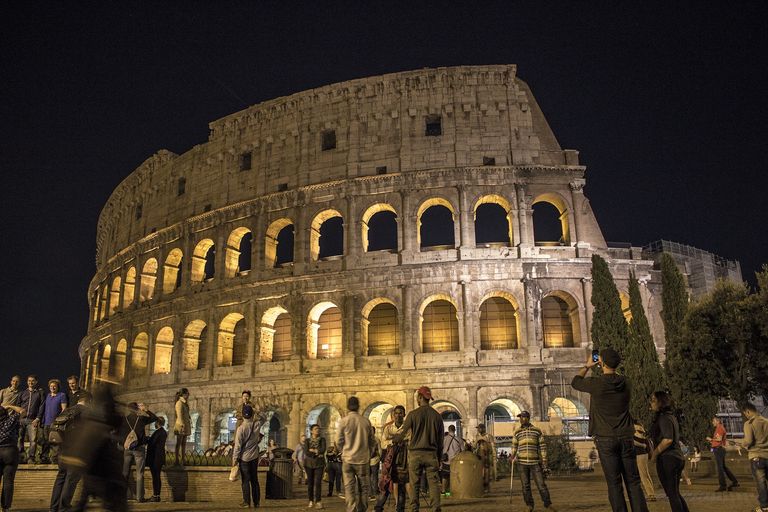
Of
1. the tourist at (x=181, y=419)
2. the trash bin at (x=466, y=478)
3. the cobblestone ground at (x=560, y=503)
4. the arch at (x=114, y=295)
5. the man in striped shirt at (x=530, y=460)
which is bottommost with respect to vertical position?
the cobblestone ground at (x=560, y=503)

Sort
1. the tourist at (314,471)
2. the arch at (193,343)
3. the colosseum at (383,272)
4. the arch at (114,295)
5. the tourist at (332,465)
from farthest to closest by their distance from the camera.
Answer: the arch at (114,295)
the arch at (193,343)
the colosseum at (383,272)
the tourist at (332,465)
the tourist at (314,471)

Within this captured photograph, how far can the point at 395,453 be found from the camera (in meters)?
8.80

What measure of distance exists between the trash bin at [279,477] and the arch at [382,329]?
43.2 ft

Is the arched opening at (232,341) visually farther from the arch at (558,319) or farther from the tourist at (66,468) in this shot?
the tourist at (66,468)

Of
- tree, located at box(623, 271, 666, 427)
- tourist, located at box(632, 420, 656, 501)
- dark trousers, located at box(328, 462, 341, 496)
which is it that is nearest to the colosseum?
tree, located at box(623, 271, 666, 427)

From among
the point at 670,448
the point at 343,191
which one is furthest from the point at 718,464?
the point at 343,191

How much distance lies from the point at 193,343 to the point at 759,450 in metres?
26.0

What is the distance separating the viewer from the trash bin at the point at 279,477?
13047mm

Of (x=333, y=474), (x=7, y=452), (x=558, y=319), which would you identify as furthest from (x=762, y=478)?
(x=558, y=319)

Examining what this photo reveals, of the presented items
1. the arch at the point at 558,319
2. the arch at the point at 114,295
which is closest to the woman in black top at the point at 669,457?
the arch at the point at 558,319

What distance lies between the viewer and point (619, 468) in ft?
20.4

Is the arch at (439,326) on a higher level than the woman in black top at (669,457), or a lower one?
higher

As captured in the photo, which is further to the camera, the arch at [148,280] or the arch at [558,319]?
the arch at [148,280]

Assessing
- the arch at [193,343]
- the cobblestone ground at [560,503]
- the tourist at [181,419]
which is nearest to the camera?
the cobblestone ground at [560,503]
